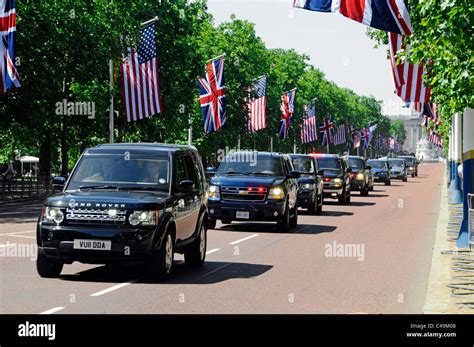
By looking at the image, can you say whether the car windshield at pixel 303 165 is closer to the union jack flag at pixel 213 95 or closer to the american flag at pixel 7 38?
the american flag at pixel 7 38

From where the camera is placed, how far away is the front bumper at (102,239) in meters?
12.9

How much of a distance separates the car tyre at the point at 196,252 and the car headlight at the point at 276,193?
8.10 metres

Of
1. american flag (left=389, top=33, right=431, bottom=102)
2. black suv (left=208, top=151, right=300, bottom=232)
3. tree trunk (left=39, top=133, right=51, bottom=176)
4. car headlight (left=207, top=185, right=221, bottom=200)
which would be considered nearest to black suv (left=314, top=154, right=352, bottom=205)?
american flag (left=389, top=33, right=431, bottom=102)

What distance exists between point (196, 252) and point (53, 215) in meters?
2.97

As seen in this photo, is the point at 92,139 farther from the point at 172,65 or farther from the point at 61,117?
the point at 61,117

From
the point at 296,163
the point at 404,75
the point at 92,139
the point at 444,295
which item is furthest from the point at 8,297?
the point at 92,139

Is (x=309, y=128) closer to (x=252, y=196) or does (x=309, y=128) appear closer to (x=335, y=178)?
(x=335, y=178)

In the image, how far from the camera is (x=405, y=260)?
57.2ft

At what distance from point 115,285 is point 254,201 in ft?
36.2

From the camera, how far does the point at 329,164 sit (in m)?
41.6

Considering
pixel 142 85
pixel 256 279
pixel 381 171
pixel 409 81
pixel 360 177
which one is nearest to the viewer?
pixel 256 279

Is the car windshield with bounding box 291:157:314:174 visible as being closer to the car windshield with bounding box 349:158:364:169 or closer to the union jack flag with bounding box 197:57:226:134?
the car windshield with bounding box 349:158:364:169

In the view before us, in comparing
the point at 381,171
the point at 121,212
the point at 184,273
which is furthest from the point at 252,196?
the point at 381,171

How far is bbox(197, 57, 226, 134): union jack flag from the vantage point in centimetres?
5128
